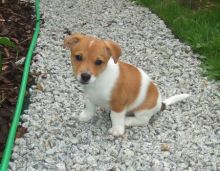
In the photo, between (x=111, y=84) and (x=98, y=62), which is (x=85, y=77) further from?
(x=111, y=84)

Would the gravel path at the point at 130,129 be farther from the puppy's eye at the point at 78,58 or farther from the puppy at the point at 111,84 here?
the puppy's eye at the point at 78,58

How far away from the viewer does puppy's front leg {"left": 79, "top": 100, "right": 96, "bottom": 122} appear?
170 inches

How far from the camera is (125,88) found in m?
3.98

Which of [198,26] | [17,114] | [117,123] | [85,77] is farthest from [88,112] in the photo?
[198,26]

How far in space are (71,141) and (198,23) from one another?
3438 millimetres

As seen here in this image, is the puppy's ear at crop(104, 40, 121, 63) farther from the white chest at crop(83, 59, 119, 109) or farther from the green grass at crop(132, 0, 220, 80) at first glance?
the green grass at crop(132, 0, 220, 80)

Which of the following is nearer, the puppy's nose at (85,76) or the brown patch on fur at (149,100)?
the puppy's nose at (85,76)

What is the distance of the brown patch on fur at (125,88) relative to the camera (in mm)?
3934

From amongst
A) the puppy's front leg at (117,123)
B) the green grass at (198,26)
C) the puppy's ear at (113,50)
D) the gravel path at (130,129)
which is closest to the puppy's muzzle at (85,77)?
the puppy's ear at (113,50)

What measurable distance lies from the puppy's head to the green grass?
81.1 inches

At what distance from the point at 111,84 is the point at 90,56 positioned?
0.34 m

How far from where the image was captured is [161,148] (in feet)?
13.4

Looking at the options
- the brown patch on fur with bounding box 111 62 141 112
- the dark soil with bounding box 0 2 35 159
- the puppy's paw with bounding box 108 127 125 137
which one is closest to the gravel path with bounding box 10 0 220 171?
the puppy's paw with bounding box 108 127 125 137

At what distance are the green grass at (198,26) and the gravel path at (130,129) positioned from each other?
14cm
